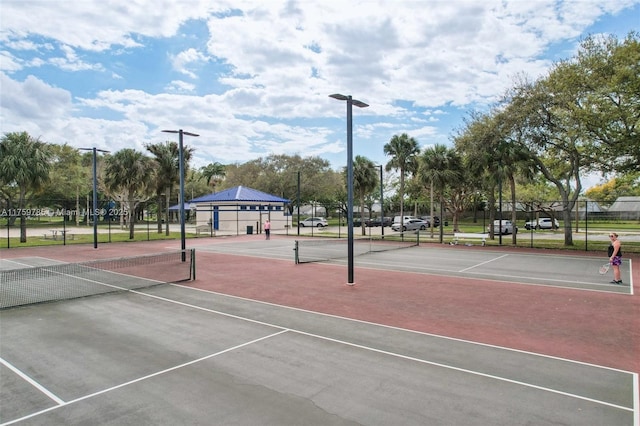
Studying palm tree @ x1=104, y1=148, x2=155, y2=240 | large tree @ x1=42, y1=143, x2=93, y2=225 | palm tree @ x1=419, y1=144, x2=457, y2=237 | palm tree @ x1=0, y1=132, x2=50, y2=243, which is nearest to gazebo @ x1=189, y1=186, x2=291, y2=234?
palm tree @ x1=104, y1=148, x2=155, y2=240

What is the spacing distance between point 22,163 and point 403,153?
32.4 metres

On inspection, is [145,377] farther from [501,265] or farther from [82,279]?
[501,265]

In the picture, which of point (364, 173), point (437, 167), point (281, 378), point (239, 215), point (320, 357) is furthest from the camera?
point (239, 215)

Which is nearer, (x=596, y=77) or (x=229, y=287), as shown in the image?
(x=229, y=287)

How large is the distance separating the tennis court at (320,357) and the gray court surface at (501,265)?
4.01 ft

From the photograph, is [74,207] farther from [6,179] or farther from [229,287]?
[229,287]

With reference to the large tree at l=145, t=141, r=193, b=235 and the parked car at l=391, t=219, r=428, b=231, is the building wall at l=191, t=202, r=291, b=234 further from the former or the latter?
the parked car at l=391, t=219, r=428, b=231

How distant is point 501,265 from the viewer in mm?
19266

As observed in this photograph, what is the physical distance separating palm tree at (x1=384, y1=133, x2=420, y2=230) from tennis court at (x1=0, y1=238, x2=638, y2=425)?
2951cm

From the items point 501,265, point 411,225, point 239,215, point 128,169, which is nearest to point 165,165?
point 128,169

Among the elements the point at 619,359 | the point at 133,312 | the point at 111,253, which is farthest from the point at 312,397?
the point at 111,253

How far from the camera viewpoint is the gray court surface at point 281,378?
516cm

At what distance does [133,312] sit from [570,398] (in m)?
9.35

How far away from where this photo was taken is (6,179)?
3022 cm
